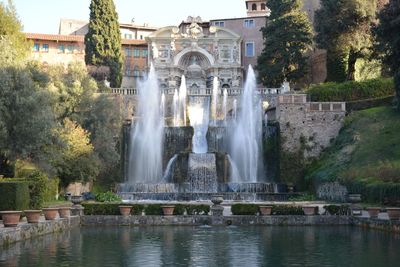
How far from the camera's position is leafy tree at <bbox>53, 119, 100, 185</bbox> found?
3469 centimetres

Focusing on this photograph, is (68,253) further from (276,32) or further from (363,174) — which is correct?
(276,32)

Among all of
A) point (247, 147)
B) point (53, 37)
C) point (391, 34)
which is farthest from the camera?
point (53, 37)

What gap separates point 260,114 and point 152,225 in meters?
23.7

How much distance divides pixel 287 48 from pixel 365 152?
20852 mm

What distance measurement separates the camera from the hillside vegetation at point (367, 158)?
28469 millimetres

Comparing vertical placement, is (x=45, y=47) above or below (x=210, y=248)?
above

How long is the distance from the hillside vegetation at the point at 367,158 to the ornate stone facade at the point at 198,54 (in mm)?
23657

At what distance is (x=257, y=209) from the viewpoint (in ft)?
80.5

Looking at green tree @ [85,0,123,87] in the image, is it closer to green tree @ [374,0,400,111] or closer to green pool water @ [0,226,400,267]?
green tree @ [374,0,400,111]

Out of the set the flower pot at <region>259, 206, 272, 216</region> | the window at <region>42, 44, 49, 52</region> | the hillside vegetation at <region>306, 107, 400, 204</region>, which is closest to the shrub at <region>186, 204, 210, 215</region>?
the flower pot at <region>259, 206, 272, 216</region>

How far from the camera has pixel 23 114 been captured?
29031 millimetres

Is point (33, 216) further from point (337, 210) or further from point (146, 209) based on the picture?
point (337, 210)

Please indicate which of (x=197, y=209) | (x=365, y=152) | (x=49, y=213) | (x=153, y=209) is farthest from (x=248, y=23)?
(x=49, y=213)

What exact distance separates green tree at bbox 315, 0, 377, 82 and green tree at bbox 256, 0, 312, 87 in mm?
4922
